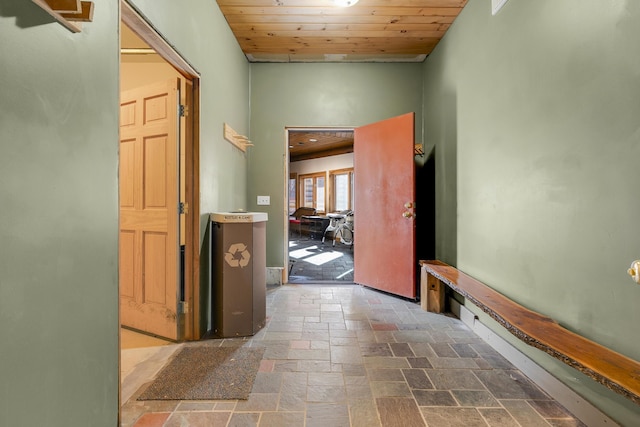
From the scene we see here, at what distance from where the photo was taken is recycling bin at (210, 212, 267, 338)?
2.28 meters

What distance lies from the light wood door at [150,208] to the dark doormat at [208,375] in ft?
1.19

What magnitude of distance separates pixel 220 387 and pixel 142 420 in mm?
394

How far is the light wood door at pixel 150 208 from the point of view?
2.19 metres

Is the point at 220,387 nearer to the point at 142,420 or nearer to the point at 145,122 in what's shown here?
the point at 142,420

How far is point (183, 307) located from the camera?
7.30ft

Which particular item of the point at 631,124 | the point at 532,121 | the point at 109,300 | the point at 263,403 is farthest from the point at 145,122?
the point at 631,124

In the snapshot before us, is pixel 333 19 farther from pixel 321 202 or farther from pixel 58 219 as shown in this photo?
pixel 321 202

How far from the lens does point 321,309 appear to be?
2.91 metres

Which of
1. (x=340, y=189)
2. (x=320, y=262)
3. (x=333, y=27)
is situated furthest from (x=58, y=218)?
(x=340, y=189)

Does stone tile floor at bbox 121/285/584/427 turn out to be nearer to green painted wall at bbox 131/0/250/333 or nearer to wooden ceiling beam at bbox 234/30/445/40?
green painted wall at bbox 131/0/250/333

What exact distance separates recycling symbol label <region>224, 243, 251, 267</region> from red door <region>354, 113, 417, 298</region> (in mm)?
1784

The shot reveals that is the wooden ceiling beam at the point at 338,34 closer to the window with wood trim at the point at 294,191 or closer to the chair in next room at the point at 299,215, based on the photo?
the chair in next room at the point at 299,215

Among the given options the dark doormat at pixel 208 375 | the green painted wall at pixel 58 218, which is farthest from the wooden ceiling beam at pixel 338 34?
the dark doormat at pixel 208 375

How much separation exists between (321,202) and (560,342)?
8.24m
